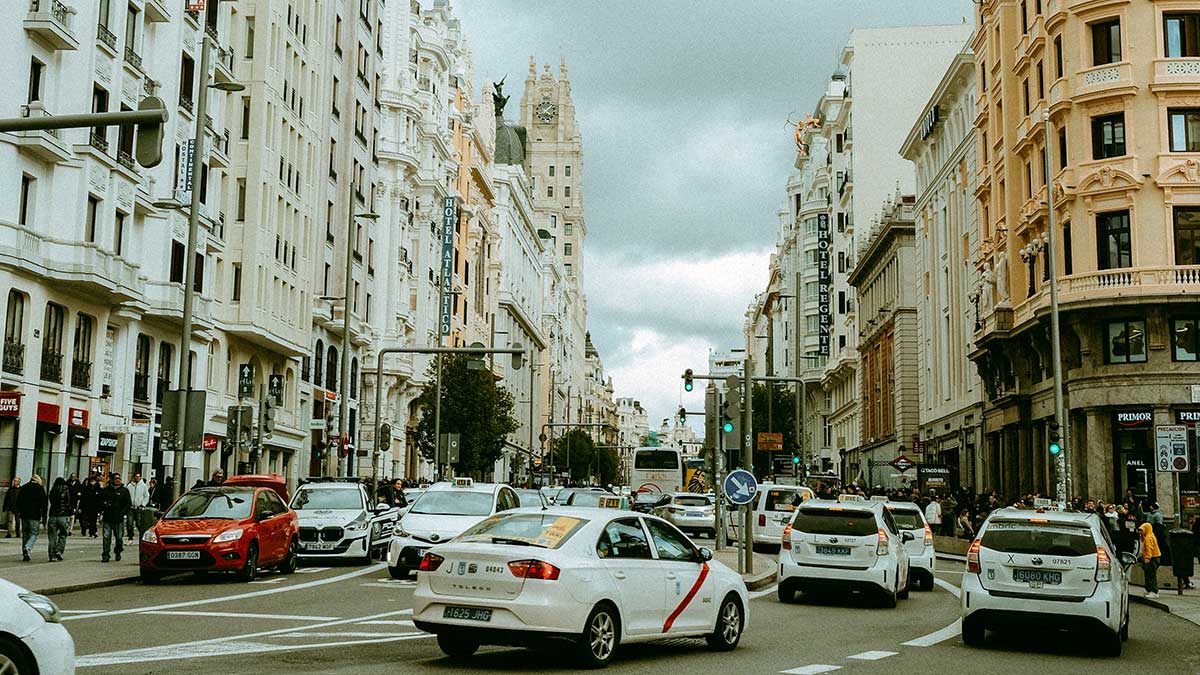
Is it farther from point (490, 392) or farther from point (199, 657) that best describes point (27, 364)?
point (490, 392)

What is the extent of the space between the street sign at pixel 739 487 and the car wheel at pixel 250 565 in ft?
28.2

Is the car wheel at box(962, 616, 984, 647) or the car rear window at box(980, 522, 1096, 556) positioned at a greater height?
the car rear window at box(980, 522, 1096, 556)

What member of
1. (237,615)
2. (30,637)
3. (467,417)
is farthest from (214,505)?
(467,417)

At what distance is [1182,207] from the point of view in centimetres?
Result: 4159

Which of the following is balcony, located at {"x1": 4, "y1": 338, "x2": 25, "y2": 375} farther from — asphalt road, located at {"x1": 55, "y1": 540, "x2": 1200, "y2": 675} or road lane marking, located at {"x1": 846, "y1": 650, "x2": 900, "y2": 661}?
road lane marking, located at {"x1": 846, "y1": 650, "x2": 900, "y2": 661}

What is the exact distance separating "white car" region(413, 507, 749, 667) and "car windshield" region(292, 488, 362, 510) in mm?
15284

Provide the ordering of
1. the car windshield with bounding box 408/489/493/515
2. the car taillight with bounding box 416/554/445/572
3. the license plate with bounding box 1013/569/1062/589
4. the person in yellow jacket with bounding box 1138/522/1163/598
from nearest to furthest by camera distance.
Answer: the car taillight with bounding box 416/554/445/572 → the license plate with bounding box 1013/569/1062/589 → the person in yellow jacket with bounding box 1138/522/1163/598 → the car windshield with bounding box 408/489/493/515

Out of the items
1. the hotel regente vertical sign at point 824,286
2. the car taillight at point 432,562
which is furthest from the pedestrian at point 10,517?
the hotel regente vertical sign at point 824,286

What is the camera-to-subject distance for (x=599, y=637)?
1177 centimetres

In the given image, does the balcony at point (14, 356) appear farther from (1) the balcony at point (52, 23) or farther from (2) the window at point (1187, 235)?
(2) the window at point (1187, 235)

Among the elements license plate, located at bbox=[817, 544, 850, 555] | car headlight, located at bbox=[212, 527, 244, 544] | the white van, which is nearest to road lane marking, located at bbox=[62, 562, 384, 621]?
car headlight, located at bbox=[212, 527, 244, 544]

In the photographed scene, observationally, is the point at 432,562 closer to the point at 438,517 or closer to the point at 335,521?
the point at 438,517

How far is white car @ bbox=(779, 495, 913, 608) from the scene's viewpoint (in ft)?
65.6

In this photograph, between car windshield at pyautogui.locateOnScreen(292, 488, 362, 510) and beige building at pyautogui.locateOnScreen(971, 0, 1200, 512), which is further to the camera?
beige building at pyautogui.locateOnScreen(971, 0, 1200, 512)
